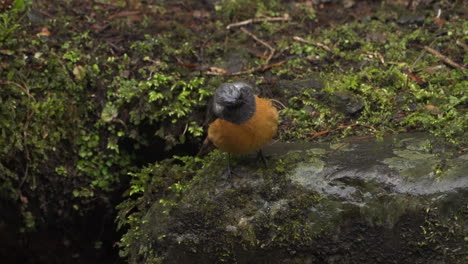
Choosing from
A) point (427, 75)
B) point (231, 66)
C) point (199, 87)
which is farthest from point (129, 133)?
point (427, 75)

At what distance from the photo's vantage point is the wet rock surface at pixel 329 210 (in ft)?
11.5

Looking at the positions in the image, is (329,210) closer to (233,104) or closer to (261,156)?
(261,156)

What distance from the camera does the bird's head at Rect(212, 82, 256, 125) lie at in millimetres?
3771

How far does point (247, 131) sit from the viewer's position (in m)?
3.86

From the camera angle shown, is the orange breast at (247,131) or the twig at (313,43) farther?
the twig at (313,43)

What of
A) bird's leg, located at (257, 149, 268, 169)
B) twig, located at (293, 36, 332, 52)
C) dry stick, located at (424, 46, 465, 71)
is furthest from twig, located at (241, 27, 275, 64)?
→ bird's leg, located at (257, 149, 268, 169)

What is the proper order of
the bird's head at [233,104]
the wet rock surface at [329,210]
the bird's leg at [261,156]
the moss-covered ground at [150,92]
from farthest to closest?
the moss-covered ground at [150,92]
the bird's leg at [261,156]
the bird's head at [233,104]
the wet rock surface at [329,210]

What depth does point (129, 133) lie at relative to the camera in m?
5.51

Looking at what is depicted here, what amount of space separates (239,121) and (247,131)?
10 centimetres

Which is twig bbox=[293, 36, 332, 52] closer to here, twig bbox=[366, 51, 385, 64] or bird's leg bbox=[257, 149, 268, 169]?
twig bbox=[366, 51, 385, 64]

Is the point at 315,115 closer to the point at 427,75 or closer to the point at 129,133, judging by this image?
the point at 427,75

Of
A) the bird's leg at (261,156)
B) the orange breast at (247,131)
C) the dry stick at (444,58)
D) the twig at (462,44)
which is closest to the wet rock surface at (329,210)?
the bird's leg at (261,156)

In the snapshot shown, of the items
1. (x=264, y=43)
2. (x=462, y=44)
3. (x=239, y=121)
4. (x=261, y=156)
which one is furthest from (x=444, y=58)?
(x=239, y=121)

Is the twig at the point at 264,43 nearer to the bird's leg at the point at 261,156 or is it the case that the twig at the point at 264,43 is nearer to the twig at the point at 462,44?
the bird's leg at the point at 261,156
